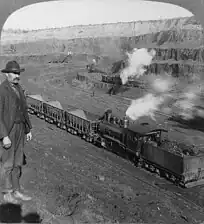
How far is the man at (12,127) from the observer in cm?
568

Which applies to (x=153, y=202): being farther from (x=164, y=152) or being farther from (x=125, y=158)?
(x=125, y=158)

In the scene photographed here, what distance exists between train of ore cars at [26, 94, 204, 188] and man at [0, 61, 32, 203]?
9.50 metres

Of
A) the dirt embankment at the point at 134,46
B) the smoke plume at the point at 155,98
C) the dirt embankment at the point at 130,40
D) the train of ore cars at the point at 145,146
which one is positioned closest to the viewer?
the train of ore cars at the point at 145,146

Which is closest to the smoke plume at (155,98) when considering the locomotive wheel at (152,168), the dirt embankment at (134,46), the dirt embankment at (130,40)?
the dirt embankment at (134,46)

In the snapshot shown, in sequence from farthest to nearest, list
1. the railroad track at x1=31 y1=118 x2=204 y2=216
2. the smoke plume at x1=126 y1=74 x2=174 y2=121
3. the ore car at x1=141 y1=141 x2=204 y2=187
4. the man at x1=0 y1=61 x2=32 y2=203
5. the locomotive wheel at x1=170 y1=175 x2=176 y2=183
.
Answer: the smoke plume at x1=126 y1=74 x2=174 y2=121 < the locomotive wheel at x1=170 y1=175 x2=176 y2=183 < the ore car at x1=141 y1=141 x2=204 y2=187 < the railroad track at x1=31 y1=118 x2=204 y2=216 < the man at x1=0 y1=61 x2=32 y2=203

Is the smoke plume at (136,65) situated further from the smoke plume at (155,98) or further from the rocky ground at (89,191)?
the rocky ground at (89,191)

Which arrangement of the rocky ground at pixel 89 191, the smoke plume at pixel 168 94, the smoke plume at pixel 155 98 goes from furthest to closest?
the smoke plume at pixel 168 94
the smoke plume at pixel 155 98
the rocky ground at pixel 89 191

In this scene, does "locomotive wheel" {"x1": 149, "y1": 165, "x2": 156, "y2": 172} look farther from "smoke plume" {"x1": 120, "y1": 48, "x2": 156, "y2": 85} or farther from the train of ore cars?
"smoke plume" {"x1": 120, "y1": 48, "x2": 156, "y2": 85}

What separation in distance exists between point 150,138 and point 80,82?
40.7 meters

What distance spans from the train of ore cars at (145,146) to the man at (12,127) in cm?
950

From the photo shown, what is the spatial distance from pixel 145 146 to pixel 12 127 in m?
11.0

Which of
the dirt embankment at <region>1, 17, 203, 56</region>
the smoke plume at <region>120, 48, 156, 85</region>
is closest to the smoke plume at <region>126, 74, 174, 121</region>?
the smoke plume at <region>120, 48, 156, 85</region>

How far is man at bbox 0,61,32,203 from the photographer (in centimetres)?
568

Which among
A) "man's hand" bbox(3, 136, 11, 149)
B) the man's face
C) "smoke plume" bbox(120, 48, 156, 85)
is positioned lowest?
"smoke plume" bbox(120, 48, 156, 85)
